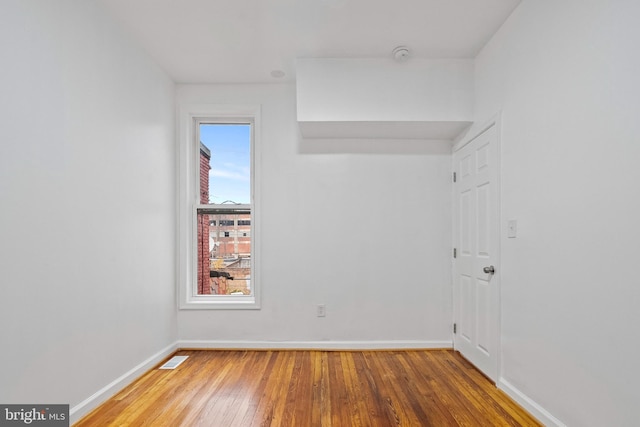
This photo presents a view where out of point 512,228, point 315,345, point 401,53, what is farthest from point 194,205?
point 512,228

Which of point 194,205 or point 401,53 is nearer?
point 401,53

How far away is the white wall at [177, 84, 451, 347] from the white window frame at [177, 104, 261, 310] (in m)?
0.09

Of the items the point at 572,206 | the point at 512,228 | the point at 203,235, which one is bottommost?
the point at 203,235

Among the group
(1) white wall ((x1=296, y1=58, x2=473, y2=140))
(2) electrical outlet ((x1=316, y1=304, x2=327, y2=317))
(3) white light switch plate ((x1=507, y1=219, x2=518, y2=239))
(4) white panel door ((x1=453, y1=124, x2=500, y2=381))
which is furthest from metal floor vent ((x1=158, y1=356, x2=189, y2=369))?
(3) white light switch plate ((x1=507, y1=219, x2=518, y2=239))

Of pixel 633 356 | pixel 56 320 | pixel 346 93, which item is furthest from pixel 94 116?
pixel 633 356

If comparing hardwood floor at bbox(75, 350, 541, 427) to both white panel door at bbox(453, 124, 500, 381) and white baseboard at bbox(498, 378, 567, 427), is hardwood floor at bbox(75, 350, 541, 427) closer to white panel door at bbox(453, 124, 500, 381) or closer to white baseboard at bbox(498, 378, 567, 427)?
white baseboard at bbox(498, 378, 567, 427)

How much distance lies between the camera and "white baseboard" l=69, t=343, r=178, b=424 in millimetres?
2086

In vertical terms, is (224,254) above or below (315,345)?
above

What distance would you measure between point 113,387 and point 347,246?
233 cm

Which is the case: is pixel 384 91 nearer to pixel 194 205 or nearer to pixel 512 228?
pixel 512 228

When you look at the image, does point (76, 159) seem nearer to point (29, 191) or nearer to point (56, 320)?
point (29, 191)

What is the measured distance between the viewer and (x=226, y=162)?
3.75m

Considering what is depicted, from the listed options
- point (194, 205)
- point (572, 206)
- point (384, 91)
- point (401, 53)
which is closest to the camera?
point (572, 206)

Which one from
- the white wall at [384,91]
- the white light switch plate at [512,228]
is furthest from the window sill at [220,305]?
the white light switch plate at [512,228]
